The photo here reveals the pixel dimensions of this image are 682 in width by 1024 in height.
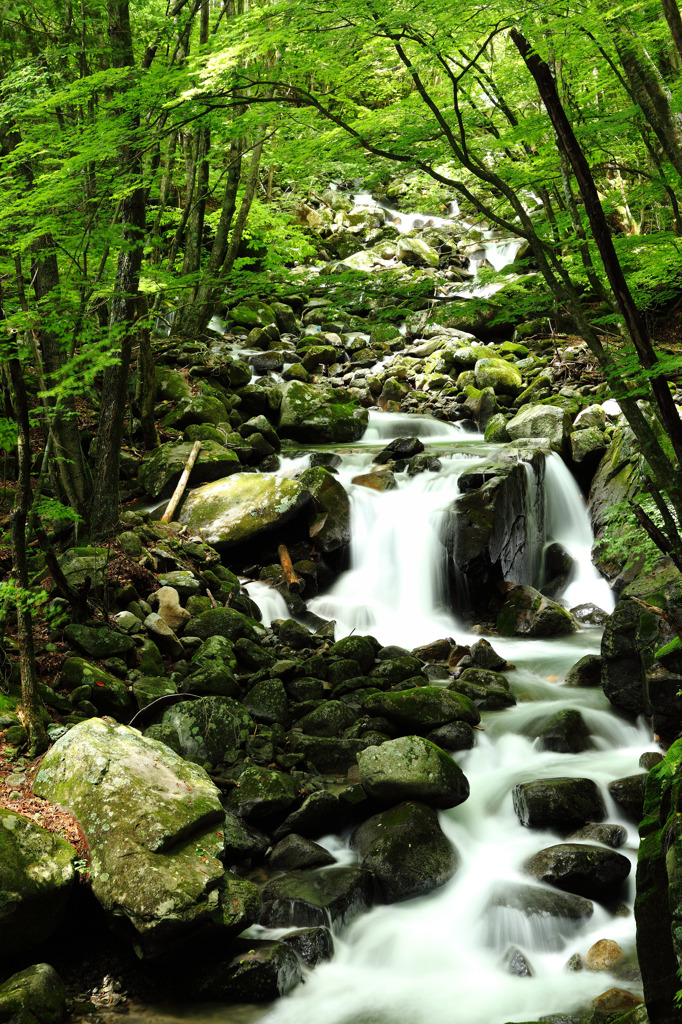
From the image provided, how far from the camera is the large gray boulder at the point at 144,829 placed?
3.89 meters

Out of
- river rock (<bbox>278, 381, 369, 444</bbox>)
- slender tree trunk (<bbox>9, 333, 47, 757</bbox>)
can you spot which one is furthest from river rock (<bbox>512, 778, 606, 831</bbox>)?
river rock (<bbox>278, 381, 369, 444</bbox>)

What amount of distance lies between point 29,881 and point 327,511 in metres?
7.66

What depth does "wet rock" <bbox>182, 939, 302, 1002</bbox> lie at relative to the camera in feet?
13.2

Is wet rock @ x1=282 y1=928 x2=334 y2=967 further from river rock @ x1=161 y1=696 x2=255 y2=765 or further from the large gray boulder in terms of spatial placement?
river rock @ x1=161 y1=696 x2=255 y2=765

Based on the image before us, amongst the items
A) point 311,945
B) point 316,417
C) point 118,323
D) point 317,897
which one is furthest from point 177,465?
point 311,945

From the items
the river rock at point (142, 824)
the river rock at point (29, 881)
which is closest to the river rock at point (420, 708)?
the river rock at point (142, 824)

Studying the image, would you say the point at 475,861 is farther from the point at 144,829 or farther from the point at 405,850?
the point at 144,829

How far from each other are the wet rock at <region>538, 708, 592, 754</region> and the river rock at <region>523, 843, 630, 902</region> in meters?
1.70

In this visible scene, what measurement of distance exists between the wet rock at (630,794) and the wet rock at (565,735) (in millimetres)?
928

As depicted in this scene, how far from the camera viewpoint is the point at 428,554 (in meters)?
11.1

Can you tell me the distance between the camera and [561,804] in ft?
18.4

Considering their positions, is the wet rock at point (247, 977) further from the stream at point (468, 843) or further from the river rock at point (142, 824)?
the river rock at point (142, 824)

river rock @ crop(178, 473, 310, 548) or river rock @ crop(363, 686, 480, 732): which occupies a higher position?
river rock @ crop(178, 473, 310, 548)

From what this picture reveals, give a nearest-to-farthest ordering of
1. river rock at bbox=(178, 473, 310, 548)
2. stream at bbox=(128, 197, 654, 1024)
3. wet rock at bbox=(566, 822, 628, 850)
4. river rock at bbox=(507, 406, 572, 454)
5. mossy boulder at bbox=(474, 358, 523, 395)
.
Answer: stream at bbox=(128, 197, 654, 1024)
wet rock at bbox=(566, 822, 628, 850)
river rock at bbox=(178, 473, 310, 548)
river rock at bbox=(507, 406, 572, 454)
mossy boulder at bbox=(474, 358, 523, 395)
